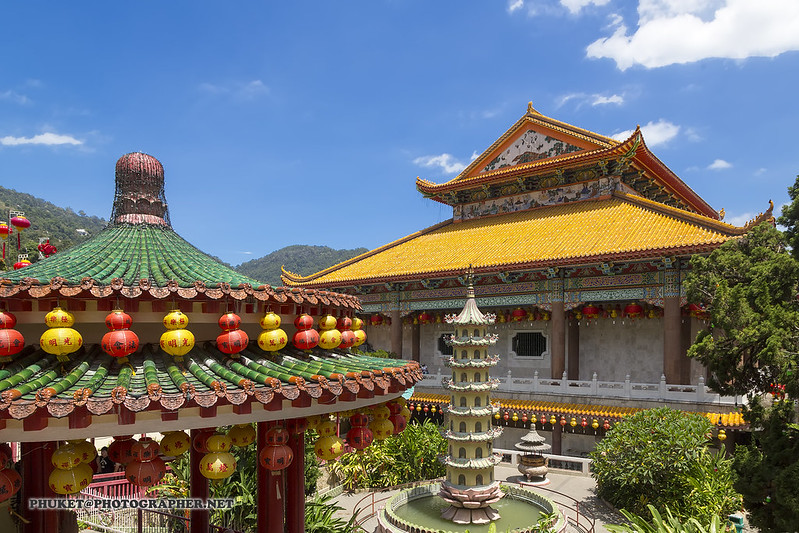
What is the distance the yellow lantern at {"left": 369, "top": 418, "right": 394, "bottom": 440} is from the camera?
21.9 ft

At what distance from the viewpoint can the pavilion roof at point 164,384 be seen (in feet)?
11.9

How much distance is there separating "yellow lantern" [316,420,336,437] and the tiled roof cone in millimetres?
3233

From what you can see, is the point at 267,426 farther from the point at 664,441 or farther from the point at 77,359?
the point at 664,441

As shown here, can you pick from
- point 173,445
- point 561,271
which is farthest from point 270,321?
point 561,271

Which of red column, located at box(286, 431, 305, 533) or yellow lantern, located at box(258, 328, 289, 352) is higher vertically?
yellow lantern, located at box(258, 328, 289, 352)

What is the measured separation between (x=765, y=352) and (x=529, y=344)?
1290 centimetres

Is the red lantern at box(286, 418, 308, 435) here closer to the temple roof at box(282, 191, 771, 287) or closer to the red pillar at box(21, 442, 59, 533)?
the red pillar at box(21, 442, 59, 533)

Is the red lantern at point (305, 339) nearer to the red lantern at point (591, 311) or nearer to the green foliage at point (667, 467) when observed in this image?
the green foliage at point (667, 467)

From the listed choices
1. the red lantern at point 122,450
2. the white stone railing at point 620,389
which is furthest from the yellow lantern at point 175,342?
the white stone railing at point 620,389

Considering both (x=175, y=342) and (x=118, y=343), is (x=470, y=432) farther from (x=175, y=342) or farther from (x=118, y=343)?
(x=118, y=343)

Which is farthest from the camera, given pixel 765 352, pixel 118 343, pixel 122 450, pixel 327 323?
pixel 765 352

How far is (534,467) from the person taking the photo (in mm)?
15875

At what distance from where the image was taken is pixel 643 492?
504 inches

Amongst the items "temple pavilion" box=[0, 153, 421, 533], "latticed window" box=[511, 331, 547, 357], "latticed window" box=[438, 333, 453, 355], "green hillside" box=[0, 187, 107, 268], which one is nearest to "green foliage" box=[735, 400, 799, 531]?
"temple pavilion" box=[0, 153, 421, 533]
